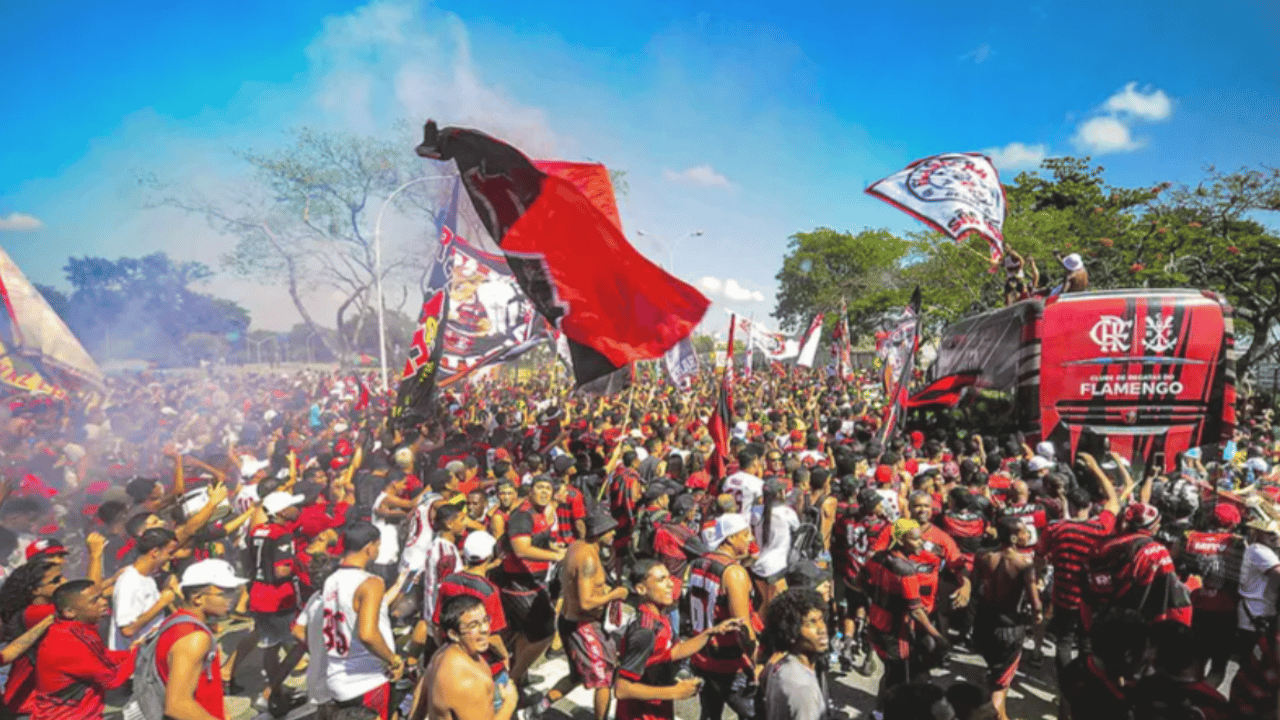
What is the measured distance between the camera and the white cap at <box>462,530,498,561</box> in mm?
5500

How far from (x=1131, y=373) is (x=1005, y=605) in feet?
16.6

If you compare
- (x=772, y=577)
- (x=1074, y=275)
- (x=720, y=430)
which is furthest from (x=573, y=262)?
(x=1074, y=275)

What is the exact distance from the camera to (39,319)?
9219 mm

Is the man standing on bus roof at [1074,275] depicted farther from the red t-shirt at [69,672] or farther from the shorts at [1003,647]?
the red t-shirt at [69,672]

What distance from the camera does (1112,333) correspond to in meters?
8.20

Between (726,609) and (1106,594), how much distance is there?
2.77m

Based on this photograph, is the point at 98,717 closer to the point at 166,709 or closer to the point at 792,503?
the point at 166,709

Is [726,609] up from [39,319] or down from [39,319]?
down

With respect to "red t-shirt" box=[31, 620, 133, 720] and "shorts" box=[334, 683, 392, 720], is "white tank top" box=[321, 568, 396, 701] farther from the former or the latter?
"red t-shirt" box=[31, 620, 133, 720]

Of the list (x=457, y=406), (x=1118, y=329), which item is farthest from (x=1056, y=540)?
(x=457, y=406)

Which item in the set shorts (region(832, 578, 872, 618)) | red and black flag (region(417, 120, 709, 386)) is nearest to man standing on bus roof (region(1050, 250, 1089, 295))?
shorts (region(832, 578, 872, 618))

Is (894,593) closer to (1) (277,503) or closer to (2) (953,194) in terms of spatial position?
(1) (277,503)

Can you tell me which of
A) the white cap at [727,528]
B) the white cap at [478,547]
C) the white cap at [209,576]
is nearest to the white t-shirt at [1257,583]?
the white cap at [727,528]

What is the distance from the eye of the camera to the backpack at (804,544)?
5.75 meters
